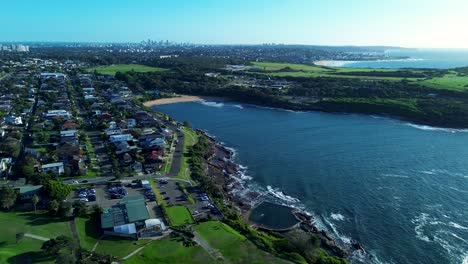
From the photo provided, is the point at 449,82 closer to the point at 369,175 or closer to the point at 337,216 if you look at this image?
the point at 369,175

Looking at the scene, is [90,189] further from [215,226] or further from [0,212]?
[215,226]

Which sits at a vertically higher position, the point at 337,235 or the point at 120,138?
the point at 120,138

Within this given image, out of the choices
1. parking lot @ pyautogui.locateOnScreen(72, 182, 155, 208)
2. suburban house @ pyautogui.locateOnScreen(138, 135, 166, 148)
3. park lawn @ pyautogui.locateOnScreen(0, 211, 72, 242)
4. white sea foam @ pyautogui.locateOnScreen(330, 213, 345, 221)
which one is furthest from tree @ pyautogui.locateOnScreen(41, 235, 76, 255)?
suburban house @ pyautogui.locateOnScreen(138, 135, 166, 148)

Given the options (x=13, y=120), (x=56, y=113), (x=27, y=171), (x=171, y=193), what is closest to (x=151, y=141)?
(x=171, y=193)

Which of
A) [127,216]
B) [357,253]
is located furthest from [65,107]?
[357,253]

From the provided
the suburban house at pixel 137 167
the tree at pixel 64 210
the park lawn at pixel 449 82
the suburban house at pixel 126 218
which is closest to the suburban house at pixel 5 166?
the suburban house at pixel 137 167

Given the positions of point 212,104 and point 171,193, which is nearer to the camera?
point 171,193
